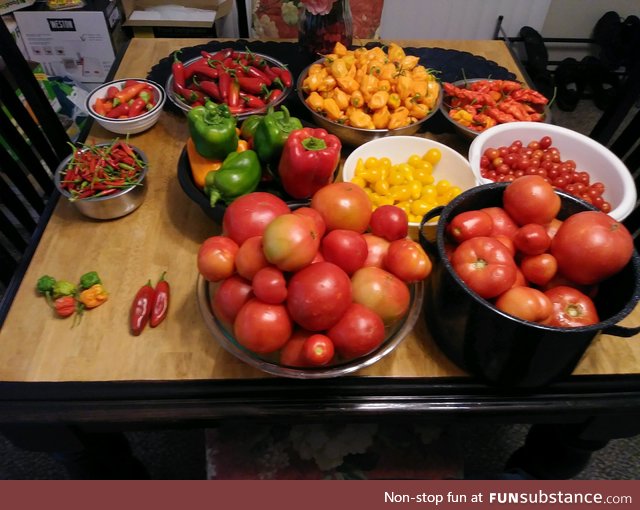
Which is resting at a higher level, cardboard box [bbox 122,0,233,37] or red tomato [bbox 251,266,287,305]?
red tomato [bbox 251,266,287,305]

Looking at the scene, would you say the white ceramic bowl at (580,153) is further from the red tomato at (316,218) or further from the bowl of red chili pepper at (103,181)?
the bowl of red chili pepper at (103,181)

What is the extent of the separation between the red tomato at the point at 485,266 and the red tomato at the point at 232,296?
33 cm

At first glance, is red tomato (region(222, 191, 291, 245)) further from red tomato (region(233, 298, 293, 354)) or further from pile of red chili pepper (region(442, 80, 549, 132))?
pile of red chili pepper (region(442, 80, 549, 132))

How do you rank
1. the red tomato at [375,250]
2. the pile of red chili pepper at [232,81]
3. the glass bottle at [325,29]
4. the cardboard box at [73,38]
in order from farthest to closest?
the cardboard box at [73,38], the glass bottle at [325,29], the pile of red chili pepper at [232,81], the red tomato at [375,250]

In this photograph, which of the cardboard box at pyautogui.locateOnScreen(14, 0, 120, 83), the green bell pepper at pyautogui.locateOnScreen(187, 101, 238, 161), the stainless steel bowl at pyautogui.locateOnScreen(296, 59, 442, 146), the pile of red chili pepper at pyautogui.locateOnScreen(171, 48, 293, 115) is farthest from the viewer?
the cardboard box at pyautogui.locateOnScreen(14, 0, 120, 83)

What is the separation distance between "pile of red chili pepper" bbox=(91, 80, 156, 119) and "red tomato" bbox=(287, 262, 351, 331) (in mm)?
903

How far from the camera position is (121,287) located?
3.23 feet

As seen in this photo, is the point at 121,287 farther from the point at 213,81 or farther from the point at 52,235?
the point at 213,81

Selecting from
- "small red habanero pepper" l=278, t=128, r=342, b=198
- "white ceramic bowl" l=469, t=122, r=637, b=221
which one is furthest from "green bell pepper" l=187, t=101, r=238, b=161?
"white ceramic bowl" l=469, t=122, r=637, b=221

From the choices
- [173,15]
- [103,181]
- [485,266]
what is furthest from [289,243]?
[173,15]

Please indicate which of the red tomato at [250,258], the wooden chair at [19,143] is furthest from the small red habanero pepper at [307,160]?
the wooden chair at [19,143]

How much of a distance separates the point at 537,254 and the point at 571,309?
101 millimetres

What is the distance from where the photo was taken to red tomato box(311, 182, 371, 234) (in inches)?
30.4

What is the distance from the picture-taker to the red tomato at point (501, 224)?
0.82 metres
